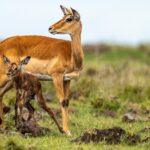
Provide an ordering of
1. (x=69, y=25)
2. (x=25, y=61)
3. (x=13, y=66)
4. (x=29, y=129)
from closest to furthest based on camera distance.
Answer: (x=29, y=129)
(x=13, y=66)
(x=25, y=61)
(x=69, y=25)

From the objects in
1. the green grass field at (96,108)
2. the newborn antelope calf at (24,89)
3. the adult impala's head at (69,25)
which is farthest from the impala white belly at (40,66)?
the green grass field at (96,108)

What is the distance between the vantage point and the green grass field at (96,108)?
11797mm

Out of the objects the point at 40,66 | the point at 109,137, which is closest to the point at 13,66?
the point at 40,66

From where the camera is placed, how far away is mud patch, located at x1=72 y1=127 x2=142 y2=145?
39.9 ft

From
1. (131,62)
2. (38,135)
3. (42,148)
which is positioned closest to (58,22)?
(38,135)

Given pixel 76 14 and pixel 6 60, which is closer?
pixel 6 60

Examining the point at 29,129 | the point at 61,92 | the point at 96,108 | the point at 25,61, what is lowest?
→ the point at 96,108

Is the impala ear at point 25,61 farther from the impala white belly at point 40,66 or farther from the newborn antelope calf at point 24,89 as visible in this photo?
the newborn antelope calf at point 24,89

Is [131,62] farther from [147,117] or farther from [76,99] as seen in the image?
[147,117]

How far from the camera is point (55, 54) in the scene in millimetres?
14617

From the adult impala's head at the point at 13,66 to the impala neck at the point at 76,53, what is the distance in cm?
90

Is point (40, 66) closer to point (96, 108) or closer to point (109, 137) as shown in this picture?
point (109, 137)

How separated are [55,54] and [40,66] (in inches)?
14.8

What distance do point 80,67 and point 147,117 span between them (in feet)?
8.06
